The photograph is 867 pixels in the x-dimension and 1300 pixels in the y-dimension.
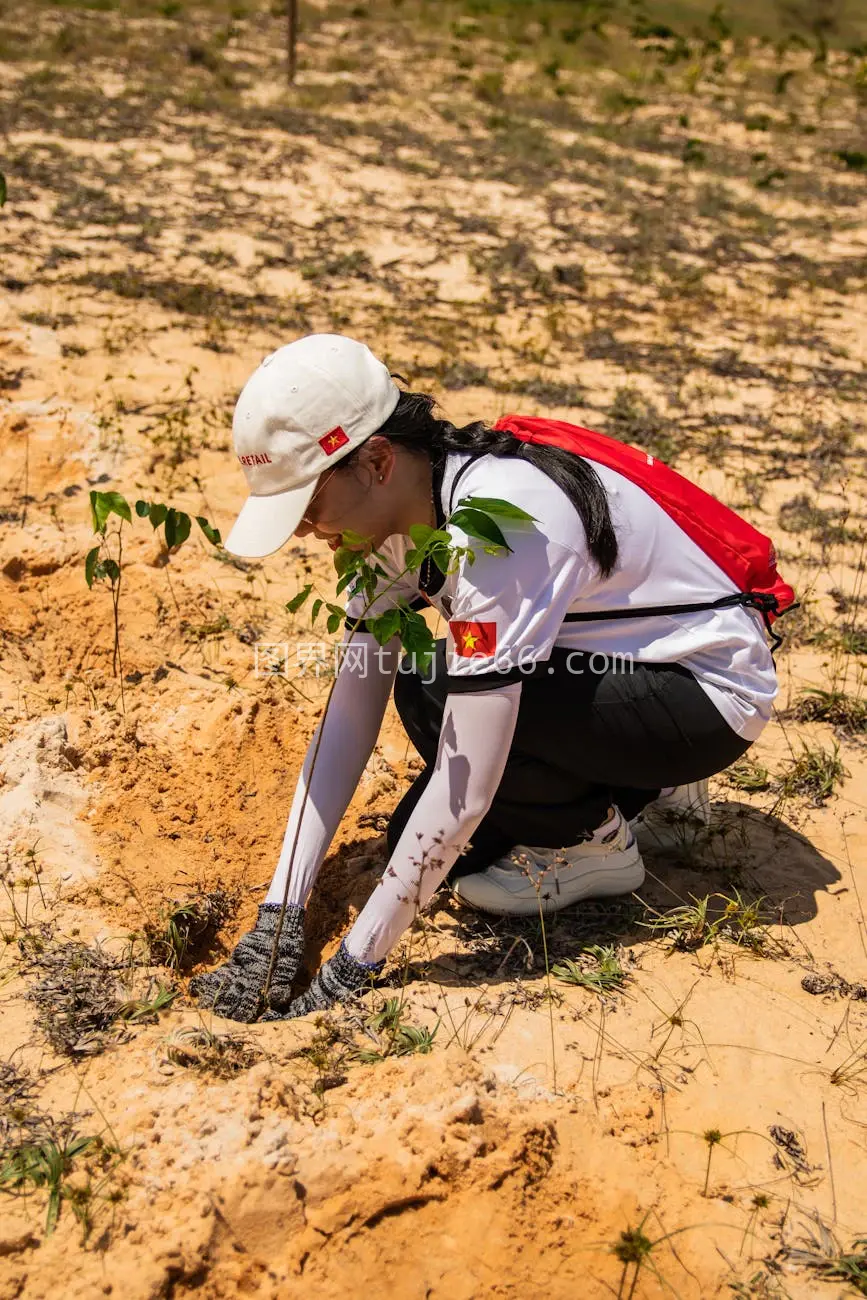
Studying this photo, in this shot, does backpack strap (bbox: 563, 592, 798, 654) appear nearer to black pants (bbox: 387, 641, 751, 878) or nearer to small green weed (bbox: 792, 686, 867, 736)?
black pants (bbox: 387, 641, 751, 878)

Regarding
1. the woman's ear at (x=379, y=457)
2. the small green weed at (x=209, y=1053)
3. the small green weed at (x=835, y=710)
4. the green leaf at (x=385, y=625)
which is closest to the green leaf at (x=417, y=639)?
the green leaf at (x=385, y=625)

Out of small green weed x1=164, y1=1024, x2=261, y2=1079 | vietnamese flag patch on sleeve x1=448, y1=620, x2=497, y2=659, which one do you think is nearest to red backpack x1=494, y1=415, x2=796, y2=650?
vietnamese flag patch on sleeve x1=448, y1=620, x2=497, y2=659

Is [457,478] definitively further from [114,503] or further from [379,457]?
[114,503]

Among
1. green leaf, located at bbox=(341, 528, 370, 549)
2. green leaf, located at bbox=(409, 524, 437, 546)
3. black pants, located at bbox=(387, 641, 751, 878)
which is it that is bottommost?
black pants, located at bbox=(387, 641, 751, 878)

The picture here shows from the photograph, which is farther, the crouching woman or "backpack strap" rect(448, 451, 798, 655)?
"backpack strap" rect(448, 451, 798, 655)

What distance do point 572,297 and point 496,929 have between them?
486 cm

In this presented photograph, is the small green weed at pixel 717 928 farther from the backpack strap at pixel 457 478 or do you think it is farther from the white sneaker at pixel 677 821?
the backpack strap at pixel 457 478

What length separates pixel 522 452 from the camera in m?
2.00

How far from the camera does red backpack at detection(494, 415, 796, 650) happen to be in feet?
6.88

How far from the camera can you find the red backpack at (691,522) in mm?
2098

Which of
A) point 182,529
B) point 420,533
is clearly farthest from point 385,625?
point 182,529

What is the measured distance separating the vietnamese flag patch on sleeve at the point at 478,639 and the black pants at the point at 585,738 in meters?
0.28

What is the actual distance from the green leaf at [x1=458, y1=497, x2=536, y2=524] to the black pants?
0.43 metres

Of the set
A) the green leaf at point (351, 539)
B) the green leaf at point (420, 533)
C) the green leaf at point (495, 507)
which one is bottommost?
the green leaf at point (351, 539)
